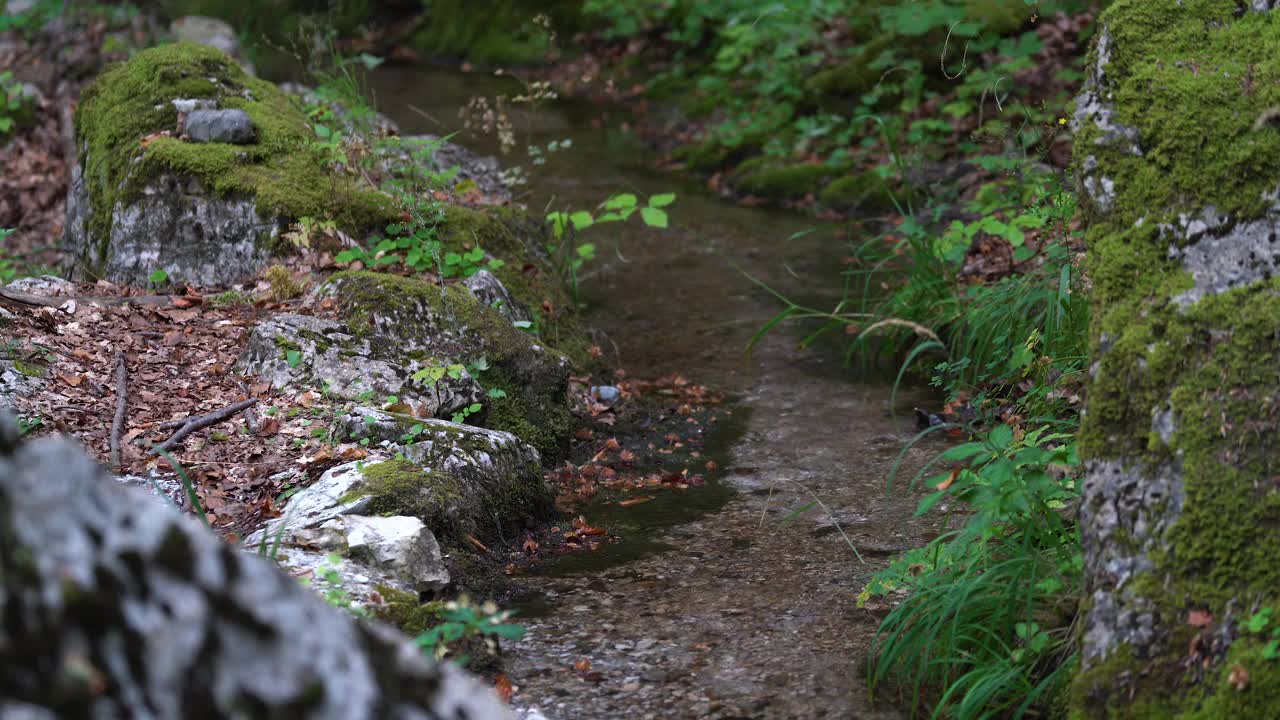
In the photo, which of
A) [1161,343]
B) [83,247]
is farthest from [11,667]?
[83,247]

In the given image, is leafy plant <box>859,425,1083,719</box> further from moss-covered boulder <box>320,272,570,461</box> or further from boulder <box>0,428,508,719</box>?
moss-covered boulder <box>320,272,570,461</box>

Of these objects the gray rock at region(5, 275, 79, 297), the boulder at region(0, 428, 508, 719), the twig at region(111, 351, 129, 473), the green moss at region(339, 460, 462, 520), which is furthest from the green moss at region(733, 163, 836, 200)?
the boulder at region(0, 428, 508, 719)

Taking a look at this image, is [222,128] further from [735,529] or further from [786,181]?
[786,181]

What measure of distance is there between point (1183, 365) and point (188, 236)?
4489 millimetres

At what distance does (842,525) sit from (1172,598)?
69.2 inches

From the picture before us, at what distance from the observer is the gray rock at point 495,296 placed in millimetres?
5125

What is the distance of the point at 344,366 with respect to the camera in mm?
4281

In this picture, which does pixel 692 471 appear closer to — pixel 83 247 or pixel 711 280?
pixel 711 280

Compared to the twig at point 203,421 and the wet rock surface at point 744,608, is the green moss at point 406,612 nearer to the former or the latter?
the wet rock surface at point 744,608

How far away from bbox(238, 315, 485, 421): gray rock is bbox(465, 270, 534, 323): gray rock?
69 cm

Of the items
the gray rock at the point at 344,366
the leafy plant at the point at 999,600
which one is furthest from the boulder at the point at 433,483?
the leafy plant at the point at 999,600

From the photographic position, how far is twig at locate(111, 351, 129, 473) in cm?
362

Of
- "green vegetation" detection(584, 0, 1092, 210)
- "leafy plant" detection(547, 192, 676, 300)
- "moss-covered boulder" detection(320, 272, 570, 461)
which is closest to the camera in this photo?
"moss-covered boulder" detection(320, 272, 570, 461)

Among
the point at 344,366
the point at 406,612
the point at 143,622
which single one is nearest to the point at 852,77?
the point at 344,366
